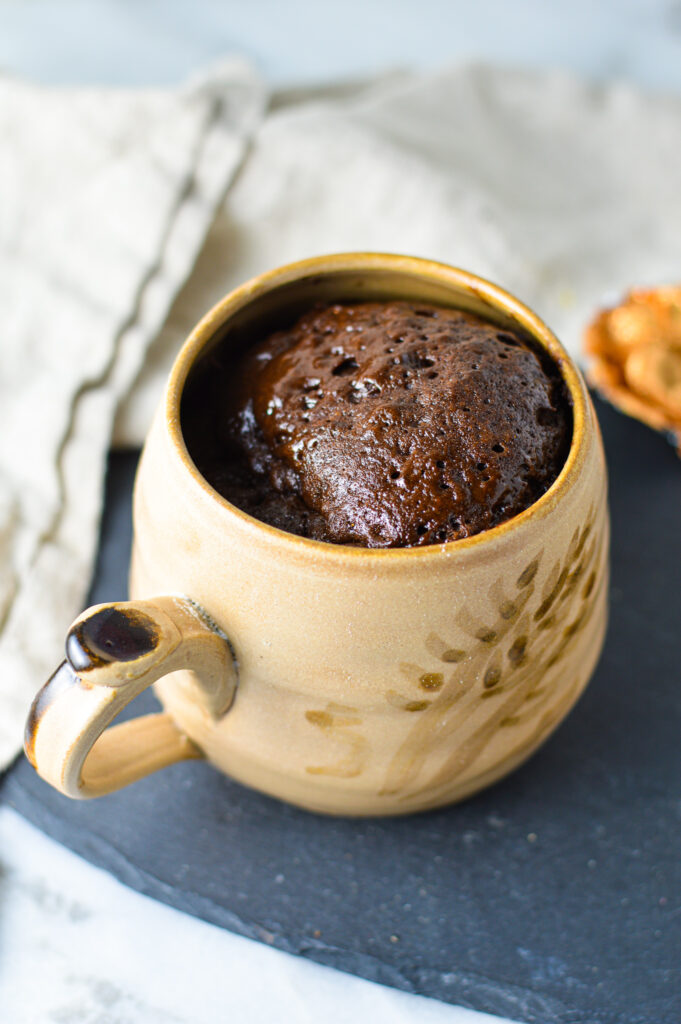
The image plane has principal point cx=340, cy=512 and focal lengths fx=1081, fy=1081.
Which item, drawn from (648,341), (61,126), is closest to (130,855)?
(648,341)

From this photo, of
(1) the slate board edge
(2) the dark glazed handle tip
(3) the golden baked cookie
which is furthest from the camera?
(3) the golden baked cookie

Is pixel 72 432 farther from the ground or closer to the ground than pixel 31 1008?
farther from the ground

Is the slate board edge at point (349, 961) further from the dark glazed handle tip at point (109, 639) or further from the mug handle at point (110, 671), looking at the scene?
the dark glazed handle tip at point (109, 639)

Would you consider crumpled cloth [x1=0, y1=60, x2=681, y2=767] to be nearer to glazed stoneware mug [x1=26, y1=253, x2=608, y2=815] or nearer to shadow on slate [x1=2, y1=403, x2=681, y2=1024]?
shadow on slate [x1=2, y1=403, x2=681, y2=1024]

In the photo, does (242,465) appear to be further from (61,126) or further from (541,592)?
(61,126)

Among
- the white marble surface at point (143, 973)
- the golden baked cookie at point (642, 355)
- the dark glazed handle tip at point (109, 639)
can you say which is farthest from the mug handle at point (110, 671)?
the golden baked cookie at point (642, 355)

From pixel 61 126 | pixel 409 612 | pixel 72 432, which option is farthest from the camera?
pixel 61 126

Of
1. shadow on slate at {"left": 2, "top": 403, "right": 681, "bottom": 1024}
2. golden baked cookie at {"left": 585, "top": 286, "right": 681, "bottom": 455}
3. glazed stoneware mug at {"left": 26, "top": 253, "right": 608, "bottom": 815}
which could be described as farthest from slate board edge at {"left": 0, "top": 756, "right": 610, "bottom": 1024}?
golden baked cookie at {"left": 585, "top": 286, "right": 681, "bottom": 455}
